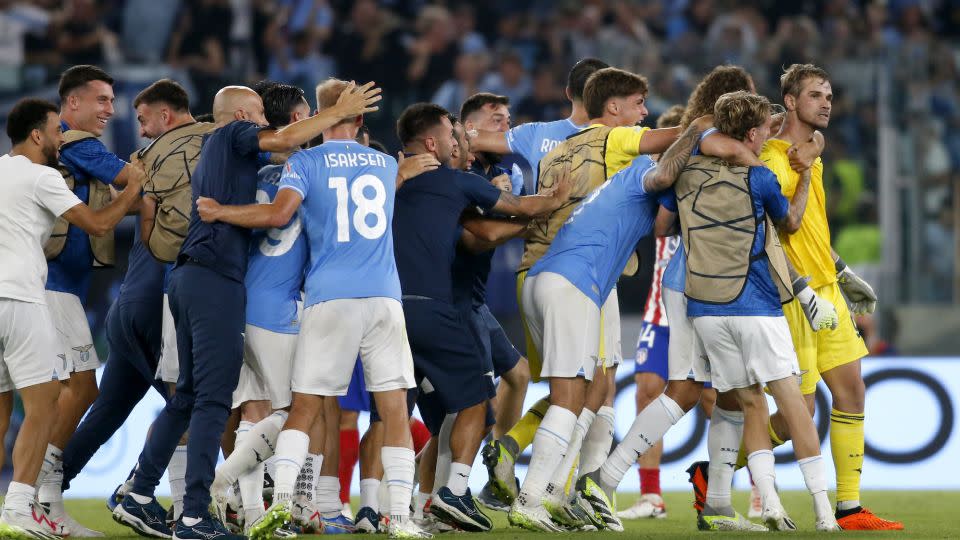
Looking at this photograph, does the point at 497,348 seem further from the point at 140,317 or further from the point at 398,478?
the point at 140,317

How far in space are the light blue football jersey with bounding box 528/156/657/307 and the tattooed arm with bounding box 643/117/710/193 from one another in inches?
4.0

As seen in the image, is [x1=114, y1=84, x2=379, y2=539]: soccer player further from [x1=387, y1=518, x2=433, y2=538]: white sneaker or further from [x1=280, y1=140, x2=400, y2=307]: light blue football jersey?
[x1=387, y1=518, x2=433, y2=538]: white sneaker

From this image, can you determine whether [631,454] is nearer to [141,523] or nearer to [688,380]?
[688,380]

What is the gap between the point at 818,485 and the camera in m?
7.02

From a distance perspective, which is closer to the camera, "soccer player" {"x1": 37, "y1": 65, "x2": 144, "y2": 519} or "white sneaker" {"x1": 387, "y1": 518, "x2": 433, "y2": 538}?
"white sneaker" {"x1": 387, "y1": 518, "x2": 433, "y2": 538}

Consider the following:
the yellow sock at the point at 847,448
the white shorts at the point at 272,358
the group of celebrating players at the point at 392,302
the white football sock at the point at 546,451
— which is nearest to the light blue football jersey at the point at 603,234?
the group of celebrating players at the point at 392,302

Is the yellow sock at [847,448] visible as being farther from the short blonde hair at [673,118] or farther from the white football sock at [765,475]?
Result: the short blonde hair at [673,118]

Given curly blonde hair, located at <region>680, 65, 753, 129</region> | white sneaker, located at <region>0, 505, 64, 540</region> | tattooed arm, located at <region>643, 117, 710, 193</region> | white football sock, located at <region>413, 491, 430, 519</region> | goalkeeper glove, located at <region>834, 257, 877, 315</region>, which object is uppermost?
curly blonde hair, located at <region>680, 65, 753, 129</region>

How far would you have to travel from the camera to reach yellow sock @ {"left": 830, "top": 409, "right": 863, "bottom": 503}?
757cm

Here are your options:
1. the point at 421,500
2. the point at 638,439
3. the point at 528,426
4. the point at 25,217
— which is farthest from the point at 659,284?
the point at 25,217

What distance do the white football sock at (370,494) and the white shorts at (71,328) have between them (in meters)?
1.73

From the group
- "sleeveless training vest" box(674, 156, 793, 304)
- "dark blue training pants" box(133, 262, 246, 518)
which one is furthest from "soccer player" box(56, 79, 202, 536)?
"sleeveless training vest" box(674, 156, 793, 304)

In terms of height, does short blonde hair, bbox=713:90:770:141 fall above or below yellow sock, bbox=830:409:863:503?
above

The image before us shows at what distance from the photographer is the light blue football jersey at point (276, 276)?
6957 millimetres
